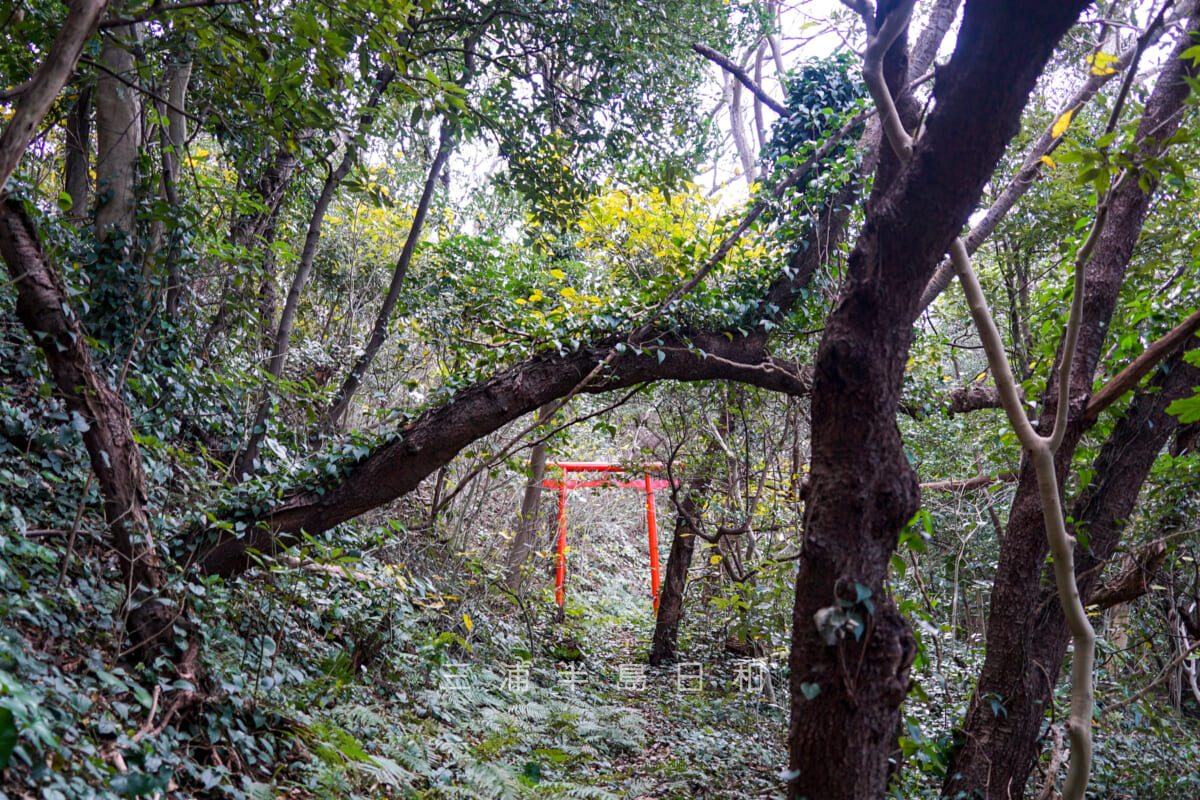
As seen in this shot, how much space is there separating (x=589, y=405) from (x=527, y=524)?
144 centimetres

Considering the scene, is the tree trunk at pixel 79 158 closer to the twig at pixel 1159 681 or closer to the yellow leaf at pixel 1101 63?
the yellow leaf at pixel 1101 63

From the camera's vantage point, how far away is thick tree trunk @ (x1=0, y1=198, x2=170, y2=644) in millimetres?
2467

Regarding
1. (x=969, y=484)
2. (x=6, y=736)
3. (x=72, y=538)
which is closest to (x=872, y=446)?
(x=6, y=736)

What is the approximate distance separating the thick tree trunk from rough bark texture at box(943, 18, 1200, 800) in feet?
10.7

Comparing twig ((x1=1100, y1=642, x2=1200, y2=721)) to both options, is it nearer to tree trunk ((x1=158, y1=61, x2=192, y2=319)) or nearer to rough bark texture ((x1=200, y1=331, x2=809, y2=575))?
rough bark texture ((x1=200, y1=331, x2=809, y2=575))

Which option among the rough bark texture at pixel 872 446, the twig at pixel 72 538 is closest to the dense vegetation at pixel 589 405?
the rough bark texture at pixel 872 446

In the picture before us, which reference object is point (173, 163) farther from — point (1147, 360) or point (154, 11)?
point (1147, 360)

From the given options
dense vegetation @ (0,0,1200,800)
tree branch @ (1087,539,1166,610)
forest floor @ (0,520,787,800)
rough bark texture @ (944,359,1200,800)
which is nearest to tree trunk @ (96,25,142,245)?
dense vegetation @ (0,0,1200,800)

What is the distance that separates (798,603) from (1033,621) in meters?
1.69

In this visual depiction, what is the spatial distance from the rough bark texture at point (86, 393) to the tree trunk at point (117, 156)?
5.12 ft

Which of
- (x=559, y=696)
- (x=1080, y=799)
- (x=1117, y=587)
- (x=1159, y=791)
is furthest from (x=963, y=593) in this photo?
(x=1080, y=799)

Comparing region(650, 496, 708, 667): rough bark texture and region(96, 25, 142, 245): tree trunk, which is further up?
region(96, 25, 142, 245): tree trunk

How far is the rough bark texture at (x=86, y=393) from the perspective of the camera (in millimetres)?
2461

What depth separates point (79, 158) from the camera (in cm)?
411
